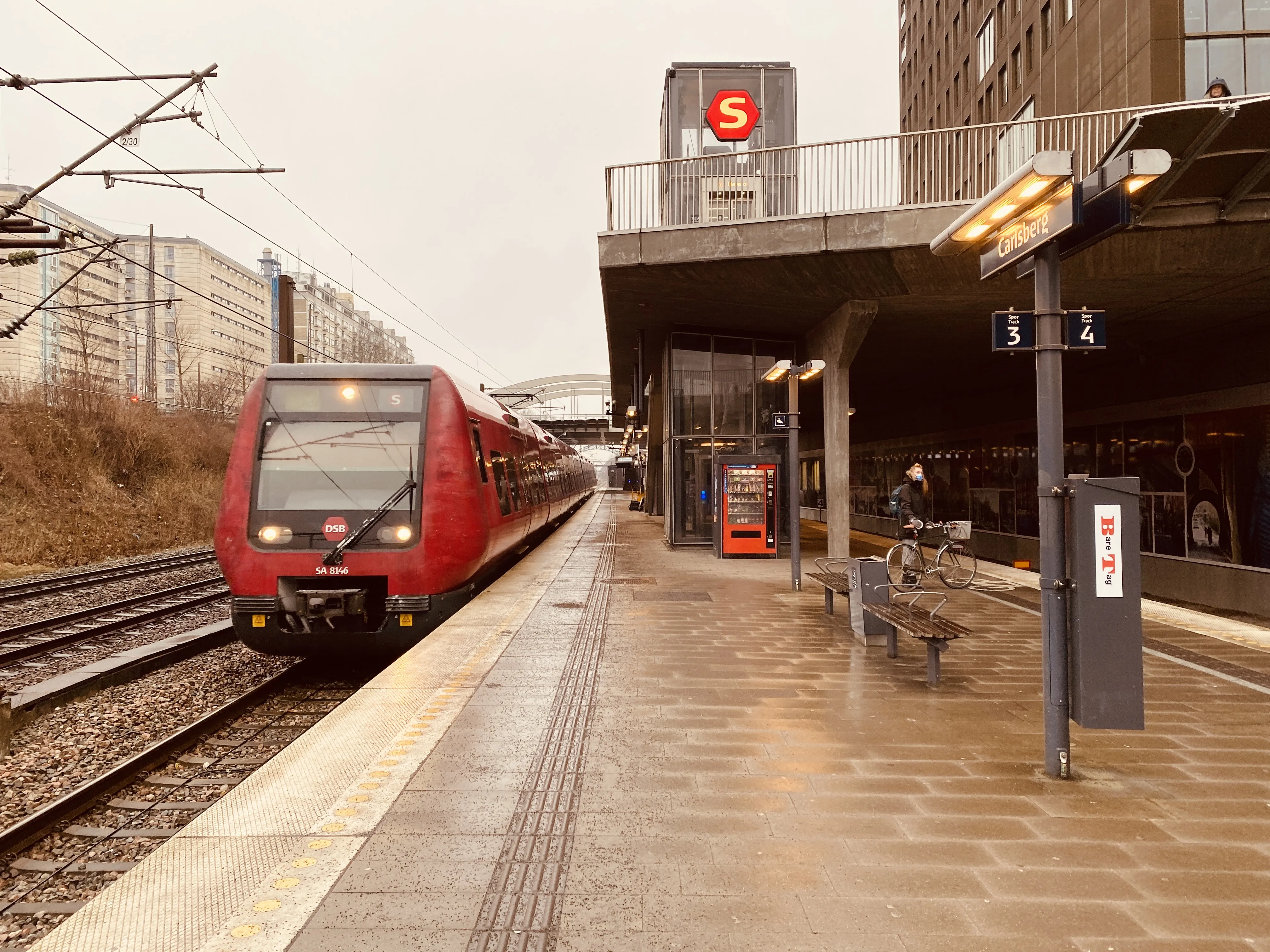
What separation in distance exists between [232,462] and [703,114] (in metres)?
16.1

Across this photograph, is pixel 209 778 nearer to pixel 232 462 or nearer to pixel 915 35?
pixel 232 462

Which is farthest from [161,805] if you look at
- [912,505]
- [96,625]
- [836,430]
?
[836,430]

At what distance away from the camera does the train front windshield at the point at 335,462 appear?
7.47m

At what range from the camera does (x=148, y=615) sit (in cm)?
1117

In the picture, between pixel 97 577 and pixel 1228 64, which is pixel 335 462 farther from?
pixel 1228 64

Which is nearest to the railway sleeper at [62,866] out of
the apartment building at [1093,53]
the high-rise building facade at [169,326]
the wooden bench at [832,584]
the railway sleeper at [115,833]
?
the railway sleeper at [115,833]

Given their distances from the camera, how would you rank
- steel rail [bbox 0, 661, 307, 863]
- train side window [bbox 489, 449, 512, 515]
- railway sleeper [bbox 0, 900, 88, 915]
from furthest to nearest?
train side window [bbox 489, 449, 512, 515], steel rail [bbox 0, 661, 307, 863], railway sleeper [bbox 0, 900, 88, 915]

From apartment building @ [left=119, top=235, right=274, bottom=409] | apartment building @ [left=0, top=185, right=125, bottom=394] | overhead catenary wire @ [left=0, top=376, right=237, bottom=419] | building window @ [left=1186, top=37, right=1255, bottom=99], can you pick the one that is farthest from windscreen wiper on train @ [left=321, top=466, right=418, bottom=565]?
apartment building @ [left=119, top=235, right=274, bottom=409]

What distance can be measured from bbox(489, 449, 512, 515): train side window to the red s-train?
3.99ft

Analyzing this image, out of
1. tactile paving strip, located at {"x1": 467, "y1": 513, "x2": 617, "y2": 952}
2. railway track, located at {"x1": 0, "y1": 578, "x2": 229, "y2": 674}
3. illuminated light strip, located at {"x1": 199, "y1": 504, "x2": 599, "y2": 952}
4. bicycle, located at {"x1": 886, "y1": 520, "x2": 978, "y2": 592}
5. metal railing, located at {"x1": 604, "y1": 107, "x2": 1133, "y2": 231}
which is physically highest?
metal railing, located at {"x1": 604, "y1": 107, "x2": 1133, "y2": 231}

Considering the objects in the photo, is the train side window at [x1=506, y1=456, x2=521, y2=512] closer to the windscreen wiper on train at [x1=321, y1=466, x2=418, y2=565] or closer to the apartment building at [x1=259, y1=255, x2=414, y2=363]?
the windscreen wiper on train at [x1=321, y1=466, x2=418, y2=565]

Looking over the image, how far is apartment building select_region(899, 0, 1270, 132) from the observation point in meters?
18.2

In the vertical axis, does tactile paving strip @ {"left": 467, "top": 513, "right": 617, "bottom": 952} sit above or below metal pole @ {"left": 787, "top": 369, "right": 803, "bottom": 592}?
below

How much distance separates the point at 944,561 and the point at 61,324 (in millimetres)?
24039
